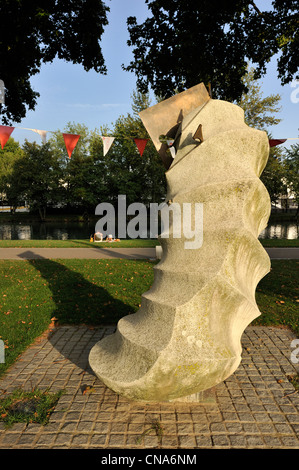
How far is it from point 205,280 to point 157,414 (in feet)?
5.74

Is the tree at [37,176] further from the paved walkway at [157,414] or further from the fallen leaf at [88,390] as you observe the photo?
the fallen leaf at [88,390]

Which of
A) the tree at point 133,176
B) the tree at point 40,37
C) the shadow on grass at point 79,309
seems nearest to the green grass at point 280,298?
the shadow on grass at point 79,309

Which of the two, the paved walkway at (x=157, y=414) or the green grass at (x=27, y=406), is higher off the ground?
the green grass at (x=27, y=406)

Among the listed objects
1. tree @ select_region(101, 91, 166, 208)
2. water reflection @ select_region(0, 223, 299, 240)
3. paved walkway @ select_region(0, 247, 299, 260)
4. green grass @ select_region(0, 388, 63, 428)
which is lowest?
green grass @ select_region(0, 388, 63, 428)

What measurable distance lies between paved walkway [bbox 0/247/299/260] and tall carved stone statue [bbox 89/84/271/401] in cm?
979

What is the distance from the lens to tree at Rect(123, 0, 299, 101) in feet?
34.6

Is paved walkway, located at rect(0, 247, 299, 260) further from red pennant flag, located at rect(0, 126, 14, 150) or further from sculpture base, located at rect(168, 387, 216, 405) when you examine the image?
sculpture base, located at rect(168, 387, 216, 405)

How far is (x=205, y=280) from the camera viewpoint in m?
3.51

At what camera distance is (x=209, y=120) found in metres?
4.00

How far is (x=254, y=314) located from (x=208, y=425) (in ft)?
4.58

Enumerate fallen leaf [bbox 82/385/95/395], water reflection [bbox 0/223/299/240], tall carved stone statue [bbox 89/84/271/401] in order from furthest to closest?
water reflection [bbox 0/223/299/240]
fallen leaf [bbox 82/385/95/395]
tall carved stone statue [bbox 89/84/271/401]

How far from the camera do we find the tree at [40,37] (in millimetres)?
9320

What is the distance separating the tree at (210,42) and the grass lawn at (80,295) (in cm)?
736

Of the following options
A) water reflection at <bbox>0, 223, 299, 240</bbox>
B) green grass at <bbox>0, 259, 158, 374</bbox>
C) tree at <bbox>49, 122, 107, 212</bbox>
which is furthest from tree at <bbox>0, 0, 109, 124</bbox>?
tree at <bbox>49, 122, 107, 212</bbox>
